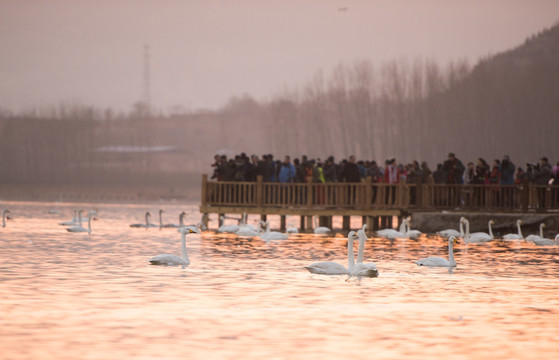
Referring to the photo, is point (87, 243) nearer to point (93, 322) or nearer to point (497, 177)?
point (497, 177)

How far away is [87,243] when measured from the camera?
28453mm

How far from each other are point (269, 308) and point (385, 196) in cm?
1907

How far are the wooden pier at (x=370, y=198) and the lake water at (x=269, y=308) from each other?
742 centimetres

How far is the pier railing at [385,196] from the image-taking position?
31734 mm

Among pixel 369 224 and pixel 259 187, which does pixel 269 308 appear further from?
pixel 369 224

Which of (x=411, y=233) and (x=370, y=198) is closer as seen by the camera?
(x=411, y=233)

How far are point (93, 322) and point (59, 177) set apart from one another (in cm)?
11127

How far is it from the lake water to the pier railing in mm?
7384

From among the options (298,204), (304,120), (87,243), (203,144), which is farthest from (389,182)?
(203,144)

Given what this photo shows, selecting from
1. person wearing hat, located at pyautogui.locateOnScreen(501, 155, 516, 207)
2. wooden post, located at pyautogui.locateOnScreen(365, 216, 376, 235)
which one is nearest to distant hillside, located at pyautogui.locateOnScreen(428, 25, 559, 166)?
wooden post, located at pyautogui.locateOnScreen(365, 216, 376, 235)

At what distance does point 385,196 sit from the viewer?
3281 centimetres

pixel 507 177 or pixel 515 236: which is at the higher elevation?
pixel 507 177

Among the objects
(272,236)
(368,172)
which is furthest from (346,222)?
(272,236)

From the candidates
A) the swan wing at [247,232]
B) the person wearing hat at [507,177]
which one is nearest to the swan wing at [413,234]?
the person wearing hat at [507,177]
